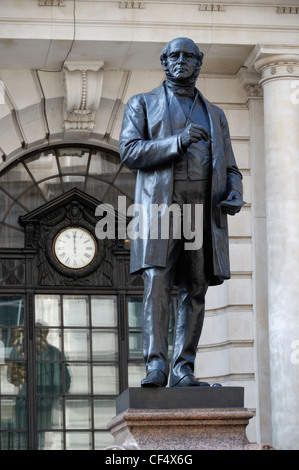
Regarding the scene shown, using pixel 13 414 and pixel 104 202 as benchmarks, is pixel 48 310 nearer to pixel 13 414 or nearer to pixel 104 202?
pixel 13 414

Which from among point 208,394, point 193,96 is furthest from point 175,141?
point 208,394

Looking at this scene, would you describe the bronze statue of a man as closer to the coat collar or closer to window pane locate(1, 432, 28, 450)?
the coat collar

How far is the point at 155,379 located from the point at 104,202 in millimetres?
9566

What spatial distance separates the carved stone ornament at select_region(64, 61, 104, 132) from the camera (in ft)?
56.9

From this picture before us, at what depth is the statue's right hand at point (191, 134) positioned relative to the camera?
9117 mm

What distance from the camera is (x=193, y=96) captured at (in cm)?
975

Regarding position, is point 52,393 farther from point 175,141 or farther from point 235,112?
point 175,141

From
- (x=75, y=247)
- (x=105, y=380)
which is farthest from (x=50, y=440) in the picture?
(x=75, y=247)

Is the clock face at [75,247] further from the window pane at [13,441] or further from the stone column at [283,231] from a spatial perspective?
the stone column at [283,231]

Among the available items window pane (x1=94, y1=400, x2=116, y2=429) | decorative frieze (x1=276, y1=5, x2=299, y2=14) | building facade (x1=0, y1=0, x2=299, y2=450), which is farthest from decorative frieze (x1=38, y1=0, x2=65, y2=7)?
window pane (x1=94, y1=400, x2=116, y2=429)

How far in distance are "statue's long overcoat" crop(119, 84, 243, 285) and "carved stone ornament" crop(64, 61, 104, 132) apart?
25.3 ft

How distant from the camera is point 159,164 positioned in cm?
933

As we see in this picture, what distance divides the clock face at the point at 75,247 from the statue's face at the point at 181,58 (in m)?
8.68
